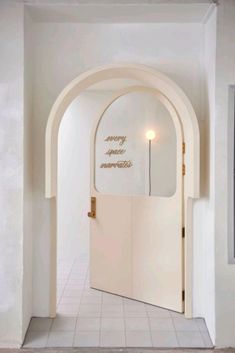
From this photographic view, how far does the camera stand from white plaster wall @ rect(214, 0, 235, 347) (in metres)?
2.63

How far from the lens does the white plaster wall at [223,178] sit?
2.63m

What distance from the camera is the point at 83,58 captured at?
3.05 metres

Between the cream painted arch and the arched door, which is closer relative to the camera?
the cream painted arch

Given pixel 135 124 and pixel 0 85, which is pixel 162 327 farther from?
pixel 0 85

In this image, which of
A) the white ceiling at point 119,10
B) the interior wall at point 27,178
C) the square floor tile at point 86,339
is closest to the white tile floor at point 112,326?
the square floor tile at point 86,339

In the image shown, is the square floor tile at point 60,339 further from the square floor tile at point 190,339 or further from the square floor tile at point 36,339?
the square floor tile at point 190,339

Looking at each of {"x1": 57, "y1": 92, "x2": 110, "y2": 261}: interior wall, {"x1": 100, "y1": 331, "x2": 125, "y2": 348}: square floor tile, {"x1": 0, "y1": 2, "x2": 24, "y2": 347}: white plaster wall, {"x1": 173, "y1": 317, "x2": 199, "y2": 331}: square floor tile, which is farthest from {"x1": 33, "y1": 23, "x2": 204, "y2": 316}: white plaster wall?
{"x1": 57, "y1": 92, "x2": 110, "y2": 261}: interior wall

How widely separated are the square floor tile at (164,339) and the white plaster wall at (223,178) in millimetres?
347

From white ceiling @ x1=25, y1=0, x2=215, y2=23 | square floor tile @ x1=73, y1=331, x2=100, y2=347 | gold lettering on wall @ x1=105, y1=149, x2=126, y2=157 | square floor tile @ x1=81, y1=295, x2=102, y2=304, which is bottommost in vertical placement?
square floor tile @ x1=73, y1=331, x2=100, y2=347

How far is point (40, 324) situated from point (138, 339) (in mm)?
869

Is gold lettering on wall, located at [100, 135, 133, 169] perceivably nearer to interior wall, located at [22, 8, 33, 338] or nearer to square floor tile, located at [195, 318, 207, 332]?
interior wall, located at [22, 8, 33, 338]

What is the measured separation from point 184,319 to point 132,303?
0.60 meters

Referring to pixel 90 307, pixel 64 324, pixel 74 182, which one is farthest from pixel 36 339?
pixel 74 182

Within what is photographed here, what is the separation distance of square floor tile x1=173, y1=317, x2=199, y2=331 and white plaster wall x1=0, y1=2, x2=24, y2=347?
1.33 meters
